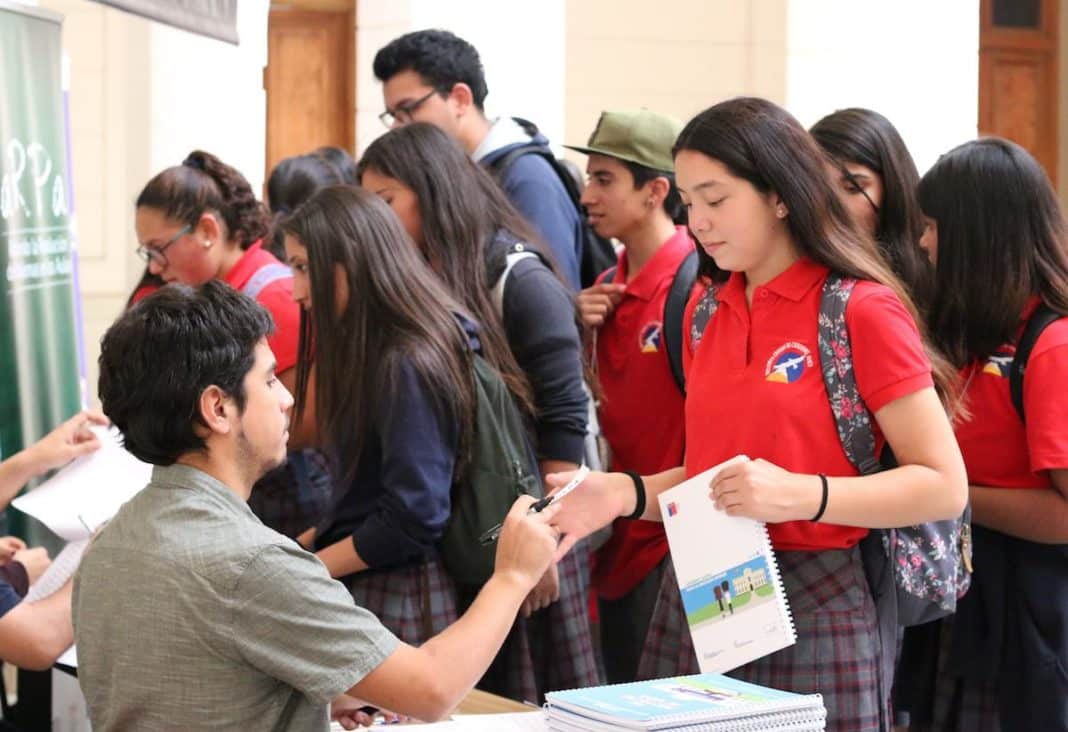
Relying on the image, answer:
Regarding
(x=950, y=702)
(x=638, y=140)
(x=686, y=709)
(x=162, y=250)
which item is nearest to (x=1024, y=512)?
(x=950, y=702)

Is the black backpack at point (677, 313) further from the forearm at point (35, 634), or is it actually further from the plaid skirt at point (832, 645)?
the forearm at point (35, 634)

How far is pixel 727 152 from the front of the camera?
2215mm

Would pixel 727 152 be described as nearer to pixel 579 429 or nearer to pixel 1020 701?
pixel 579 429

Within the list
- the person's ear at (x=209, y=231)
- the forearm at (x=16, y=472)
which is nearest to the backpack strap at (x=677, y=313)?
the person's ear at (x=209, y=231)

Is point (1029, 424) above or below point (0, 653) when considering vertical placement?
above

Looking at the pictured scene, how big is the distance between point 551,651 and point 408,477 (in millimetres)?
568

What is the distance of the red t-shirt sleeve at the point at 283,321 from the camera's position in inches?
129

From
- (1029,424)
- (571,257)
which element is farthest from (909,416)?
(571,257)

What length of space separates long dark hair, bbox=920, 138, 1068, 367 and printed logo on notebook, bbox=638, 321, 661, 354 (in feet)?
2.41

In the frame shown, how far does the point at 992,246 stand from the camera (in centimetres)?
269

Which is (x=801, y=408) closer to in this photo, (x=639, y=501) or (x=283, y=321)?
(x=639, y=501)

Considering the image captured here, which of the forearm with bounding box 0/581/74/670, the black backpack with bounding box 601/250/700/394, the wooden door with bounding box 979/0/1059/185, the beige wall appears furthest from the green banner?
the wooden door with bounding box 979/0/1059/185

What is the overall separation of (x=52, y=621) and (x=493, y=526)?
0.78 metres

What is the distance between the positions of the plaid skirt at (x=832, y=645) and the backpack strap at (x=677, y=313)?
0.90m
